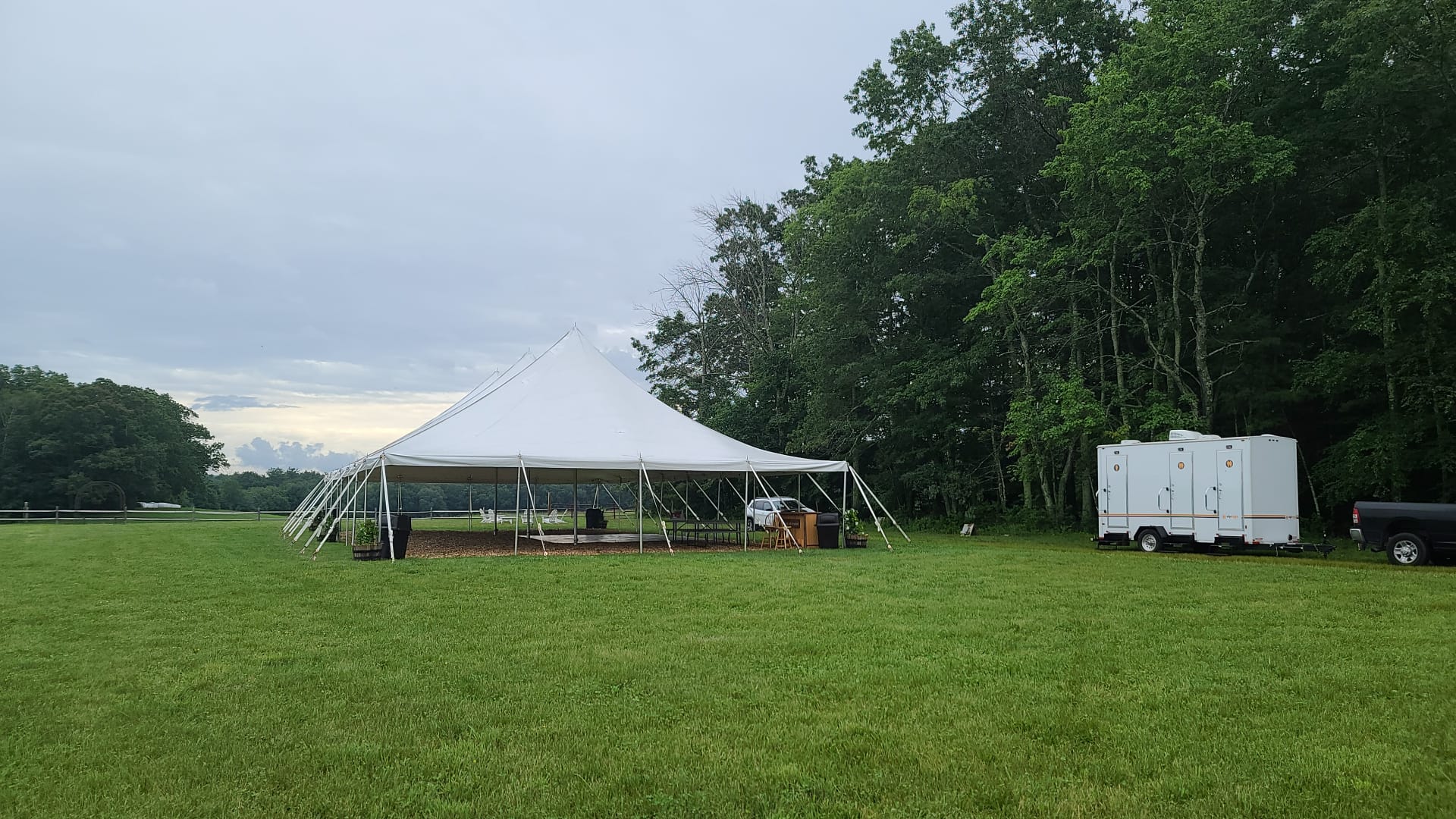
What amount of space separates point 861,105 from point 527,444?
15.6 m

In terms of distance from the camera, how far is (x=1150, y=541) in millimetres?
15547

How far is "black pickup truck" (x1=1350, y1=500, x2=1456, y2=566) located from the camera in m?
12.1

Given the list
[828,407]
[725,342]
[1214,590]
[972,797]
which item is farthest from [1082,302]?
[972,797]

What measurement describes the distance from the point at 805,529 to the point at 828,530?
0.66 meters

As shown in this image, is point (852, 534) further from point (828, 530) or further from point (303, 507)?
point (303, 507)

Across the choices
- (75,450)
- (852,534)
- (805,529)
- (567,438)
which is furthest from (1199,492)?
(75,450)

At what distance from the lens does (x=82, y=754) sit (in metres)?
3.67

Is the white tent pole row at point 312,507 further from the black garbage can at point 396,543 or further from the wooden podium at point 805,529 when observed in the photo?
the wooden podium at point 805,529

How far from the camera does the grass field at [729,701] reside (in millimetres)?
3229

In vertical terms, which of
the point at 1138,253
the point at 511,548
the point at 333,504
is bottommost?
the point at 511,548

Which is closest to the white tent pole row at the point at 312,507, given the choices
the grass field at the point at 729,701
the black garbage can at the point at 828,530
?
the grass field at the point at 729,701

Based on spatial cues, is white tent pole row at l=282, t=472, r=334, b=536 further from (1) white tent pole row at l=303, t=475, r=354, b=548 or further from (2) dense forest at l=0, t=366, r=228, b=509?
(2) dense forest at l=0, t=366, r=228, b=509

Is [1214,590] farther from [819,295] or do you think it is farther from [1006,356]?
[819,295]

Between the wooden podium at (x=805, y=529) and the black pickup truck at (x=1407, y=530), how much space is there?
881 cm
